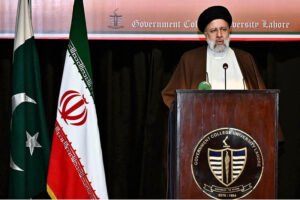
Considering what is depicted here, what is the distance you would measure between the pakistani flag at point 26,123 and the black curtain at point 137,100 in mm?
595

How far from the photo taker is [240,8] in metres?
3.68

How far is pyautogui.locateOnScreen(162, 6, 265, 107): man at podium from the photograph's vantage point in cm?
316

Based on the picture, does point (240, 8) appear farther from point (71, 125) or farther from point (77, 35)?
point (71, 125)

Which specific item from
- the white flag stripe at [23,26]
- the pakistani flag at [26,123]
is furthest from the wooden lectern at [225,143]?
the white flag stripe at [23,26]

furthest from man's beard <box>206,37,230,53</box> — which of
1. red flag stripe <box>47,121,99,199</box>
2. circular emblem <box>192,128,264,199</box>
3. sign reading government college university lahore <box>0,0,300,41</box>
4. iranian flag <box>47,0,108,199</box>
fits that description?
red flag stripe <box>47,121,99,199</box>

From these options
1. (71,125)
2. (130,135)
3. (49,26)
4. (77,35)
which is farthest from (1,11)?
(130,135)

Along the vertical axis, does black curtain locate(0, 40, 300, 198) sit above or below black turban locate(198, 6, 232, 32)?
below

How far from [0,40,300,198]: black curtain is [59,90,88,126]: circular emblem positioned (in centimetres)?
66

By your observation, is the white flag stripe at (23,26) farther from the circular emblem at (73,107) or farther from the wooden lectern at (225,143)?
the wooden lectern at (225,143)

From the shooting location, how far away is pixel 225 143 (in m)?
2.33

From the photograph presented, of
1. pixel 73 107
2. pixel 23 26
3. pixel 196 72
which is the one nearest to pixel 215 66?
pixel 196 72

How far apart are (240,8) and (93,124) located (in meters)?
1.54

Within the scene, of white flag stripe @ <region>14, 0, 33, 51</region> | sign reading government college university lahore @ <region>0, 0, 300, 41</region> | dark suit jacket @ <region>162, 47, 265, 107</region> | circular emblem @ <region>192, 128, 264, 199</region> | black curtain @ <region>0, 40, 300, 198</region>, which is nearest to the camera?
circular emblem @ <region>192, 128, 264, 199</region>

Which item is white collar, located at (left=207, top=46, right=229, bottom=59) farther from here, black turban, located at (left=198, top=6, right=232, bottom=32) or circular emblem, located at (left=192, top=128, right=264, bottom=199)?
circular emblem, located at (left=192, top=128, right=264, bottom=199)
